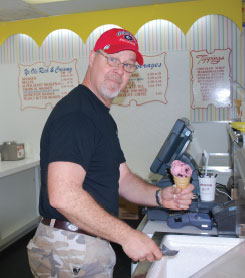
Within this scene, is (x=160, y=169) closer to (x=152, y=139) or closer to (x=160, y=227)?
(x=160, y=227)

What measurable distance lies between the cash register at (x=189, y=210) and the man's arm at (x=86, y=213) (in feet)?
2.14

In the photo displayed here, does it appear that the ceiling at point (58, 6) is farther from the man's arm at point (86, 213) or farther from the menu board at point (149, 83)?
the man's arm at point (86, 213)

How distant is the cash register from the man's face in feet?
2.44

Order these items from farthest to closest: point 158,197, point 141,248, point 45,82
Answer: point 45,82
point 158,197
point 141,248

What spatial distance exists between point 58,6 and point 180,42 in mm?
1483

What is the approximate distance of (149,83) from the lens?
4098 mm

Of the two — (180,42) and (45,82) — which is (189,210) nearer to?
(180,42)

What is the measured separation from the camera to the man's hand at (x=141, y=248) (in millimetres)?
1129

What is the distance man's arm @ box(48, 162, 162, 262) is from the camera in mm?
1139

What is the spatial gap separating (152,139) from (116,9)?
164 centimetres

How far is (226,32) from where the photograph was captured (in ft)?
12.5

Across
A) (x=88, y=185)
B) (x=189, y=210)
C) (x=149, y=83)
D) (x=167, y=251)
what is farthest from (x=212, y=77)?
(x=167, y=251)

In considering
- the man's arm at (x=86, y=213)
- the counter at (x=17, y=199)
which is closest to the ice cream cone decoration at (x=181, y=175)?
the man's arm at (x=86, y=213)

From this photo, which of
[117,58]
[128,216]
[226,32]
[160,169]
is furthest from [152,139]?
[117,58]
